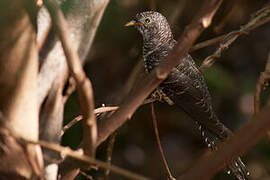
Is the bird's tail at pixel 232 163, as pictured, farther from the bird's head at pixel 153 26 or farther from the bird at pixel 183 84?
the bird's head at pixel 153 26

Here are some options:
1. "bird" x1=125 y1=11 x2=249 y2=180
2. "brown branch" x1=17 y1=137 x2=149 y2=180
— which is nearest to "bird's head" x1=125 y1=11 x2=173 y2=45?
"bird" x1=125 y1=11 x2=249 y2=180

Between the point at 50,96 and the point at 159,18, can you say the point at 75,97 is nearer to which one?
the point at 159,18

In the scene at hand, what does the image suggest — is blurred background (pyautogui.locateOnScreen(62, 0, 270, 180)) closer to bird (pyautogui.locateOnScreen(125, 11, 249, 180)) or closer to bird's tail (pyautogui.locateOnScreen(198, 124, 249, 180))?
bird (pyautogui.locateOnScreen(125, 11, 249, 180))

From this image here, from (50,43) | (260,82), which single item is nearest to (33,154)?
(50,43)

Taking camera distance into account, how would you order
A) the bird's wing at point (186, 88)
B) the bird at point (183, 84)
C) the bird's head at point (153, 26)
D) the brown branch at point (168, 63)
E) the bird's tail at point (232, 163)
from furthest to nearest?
the bird's head at point (153, 26) → the bird's wing at point (186, 88) → the bird at point (183, 84) → the bird's tail at point (232, 163) → the brown branch at point (168, 63)

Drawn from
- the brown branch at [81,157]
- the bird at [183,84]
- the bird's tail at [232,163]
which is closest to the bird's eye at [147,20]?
the bird at [183,84]
